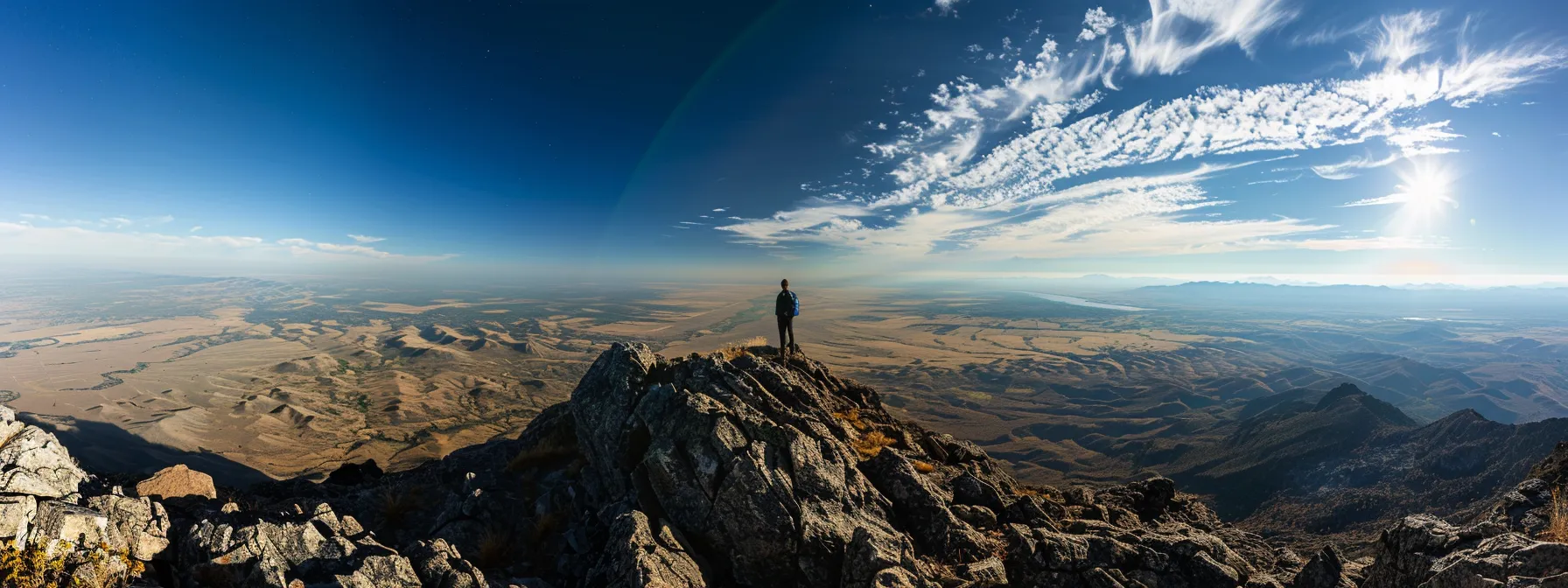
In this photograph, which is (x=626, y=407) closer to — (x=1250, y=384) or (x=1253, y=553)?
(x=1253, y=553)

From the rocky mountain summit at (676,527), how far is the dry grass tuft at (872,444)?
0.44 feet

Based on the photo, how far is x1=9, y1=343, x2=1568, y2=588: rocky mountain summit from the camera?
8289 mm

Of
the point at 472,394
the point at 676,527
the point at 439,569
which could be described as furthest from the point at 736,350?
the point at 472,394

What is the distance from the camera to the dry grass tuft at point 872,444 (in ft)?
48.5

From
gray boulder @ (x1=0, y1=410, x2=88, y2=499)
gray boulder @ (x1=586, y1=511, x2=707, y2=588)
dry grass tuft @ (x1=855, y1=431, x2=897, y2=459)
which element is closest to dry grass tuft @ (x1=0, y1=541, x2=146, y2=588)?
gray boulder @ (x1=0, y1=410, x2=88, y2=499)

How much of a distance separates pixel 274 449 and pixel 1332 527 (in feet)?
515

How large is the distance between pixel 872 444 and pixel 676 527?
7.49 m

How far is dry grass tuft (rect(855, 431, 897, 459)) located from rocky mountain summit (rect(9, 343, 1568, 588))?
0.13 meters

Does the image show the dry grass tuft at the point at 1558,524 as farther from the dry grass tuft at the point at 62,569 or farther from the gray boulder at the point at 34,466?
the gray boulder at the point at 34,466

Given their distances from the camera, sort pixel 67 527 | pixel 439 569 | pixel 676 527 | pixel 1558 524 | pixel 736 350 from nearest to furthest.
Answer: pixel 67 527 → pixel 1558 524 → pixel 439 569 → pixel 676 527 → pixel 736 350

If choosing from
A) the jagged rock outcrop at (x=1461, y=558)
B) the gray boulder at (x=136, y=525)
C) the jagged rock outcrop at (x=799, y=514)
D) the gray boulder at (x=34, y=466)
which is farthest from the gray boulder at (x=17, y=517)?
the jagged rock outcrop at (x=1461, y=558)

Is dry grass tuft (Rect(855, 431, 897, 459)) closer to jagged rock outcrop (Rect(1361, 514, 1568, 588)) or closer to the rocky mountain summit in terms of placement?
the rocky mountain summit

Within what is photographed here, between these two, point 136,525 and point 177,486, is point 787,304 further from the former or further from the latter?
point 177,486

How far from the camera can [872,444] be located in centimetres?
1585
